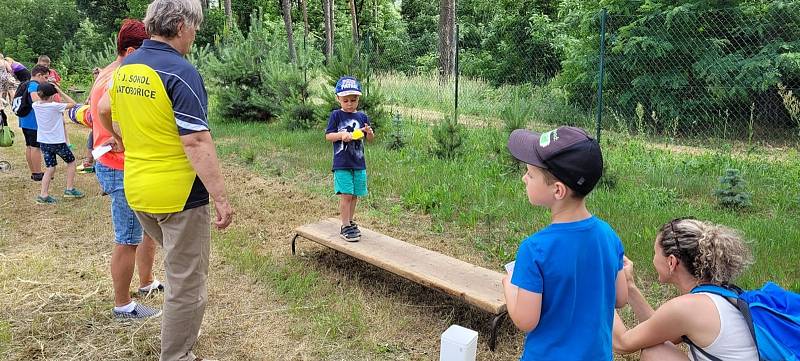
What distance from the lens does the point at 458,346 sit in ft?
6.02

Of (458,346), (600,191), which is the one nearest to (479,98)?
(600,191)

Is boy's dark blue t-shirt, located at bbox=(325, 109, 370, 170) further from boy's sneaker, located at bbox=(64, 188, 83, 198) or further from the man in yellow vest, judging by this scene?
boy's sneaker, located at bbox=(64, 188, 83, 198)

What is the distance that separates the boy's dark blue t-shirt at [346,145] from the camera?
449 cm

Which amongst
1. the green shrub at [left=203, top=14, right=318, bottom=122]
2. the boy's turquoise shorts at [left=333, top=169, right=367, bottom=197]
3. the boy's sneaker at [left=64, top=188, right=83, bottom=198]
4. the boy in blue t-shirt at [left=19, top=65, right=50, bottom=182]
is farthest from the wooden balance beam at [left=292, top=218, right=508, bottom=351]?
the green shrub at [left=203, top=14, right=318, bottom=122]

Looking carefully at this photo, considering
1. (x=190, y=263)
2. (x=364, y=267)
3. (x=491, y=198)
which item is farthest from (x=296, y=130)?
(x=190, y=263)

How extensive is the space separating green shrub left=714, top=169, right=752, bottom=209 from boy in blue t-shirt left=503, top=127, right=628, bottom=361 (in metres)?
4.78

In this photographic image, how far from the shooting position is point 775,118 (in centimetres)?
1049

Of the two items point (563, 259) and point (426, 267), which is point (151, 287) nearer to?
point (426, 267)

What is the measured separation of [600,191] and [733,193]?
132cm

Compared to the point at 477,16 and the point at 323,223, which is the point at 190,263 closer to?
the point at 323,223

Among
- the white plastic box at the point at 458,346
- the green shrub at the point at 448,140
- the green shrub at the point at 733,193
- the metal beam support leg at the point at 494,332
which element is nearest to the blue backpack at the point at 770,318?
the white plastic box at the point at 458,346

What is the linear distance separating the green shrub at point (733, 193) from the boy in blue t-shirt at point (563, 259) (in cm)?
478

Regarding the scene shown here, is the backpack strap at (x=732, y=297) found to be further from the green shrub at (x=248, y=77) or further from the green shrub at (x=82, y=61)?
the green shrub at (x=82, y=61)

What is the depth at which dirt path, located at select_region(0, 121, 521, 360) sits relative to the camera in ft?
11.6
